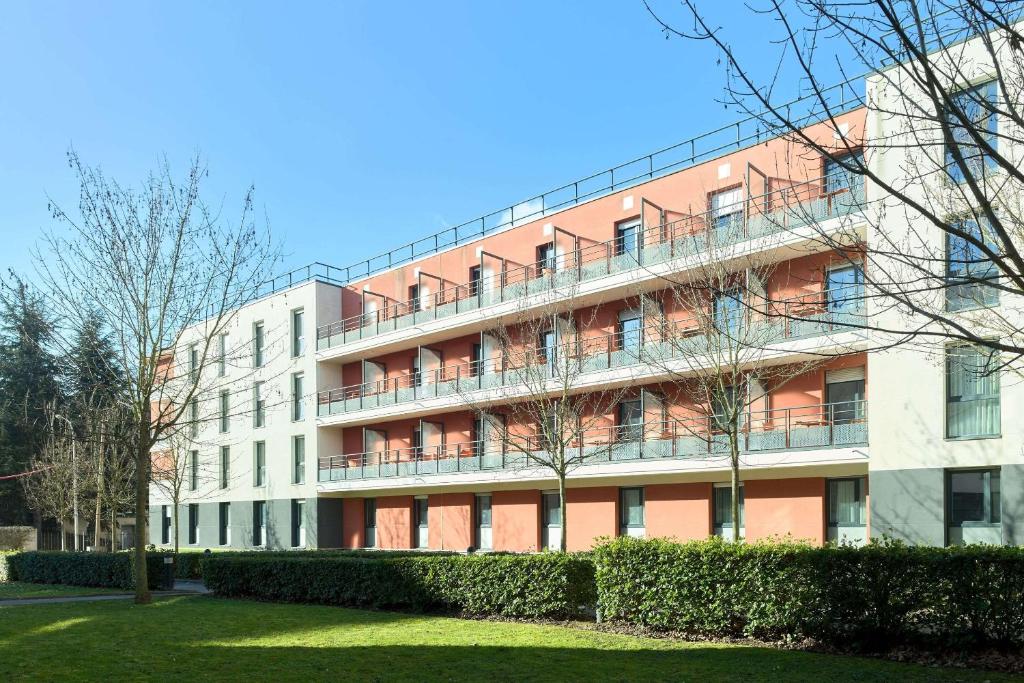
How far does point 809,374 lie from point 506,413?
11.7m

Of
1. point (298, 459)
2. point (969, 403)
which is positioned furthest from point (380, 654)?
point (298, 459)

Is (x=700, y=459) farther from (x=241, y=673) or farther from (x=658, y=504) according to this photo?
(x=241, y=673)

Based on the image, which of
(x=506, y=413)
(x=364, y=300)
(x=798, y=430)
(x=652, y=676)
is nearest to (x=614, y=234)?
(x=506, y=413)

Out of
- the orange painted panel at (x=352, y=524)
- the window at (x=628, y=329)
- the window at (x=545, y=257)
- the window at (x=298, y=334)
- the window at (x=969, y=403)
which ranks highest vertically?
the window at (x=545, y=257)

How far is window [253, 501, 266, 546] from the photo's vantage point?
4441cm

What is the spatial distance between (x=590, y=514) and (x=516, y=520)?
3.71 meters

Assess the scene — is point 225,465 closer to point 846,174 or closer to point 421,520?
point 421,520

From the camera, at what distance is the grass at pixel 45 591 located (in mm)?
24094

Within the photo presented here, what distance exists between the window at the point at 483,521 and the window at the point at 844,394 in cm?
1486

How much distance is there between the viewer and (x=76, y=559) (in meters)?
27.4

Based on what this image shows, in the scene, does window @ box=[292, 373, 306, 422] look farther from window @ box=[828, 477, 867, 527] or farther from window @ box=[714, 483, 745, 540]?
window @ box=[828, 477, 867, 527]

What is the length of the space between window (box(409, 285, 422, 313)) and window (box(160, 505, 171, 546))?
865 inches

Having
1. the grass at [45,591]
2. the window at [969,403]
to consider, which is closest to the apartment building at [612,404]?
the window at [969,403]

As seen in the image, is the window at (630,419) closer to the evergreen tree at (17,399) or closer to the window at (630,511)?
the window at (630,511)
